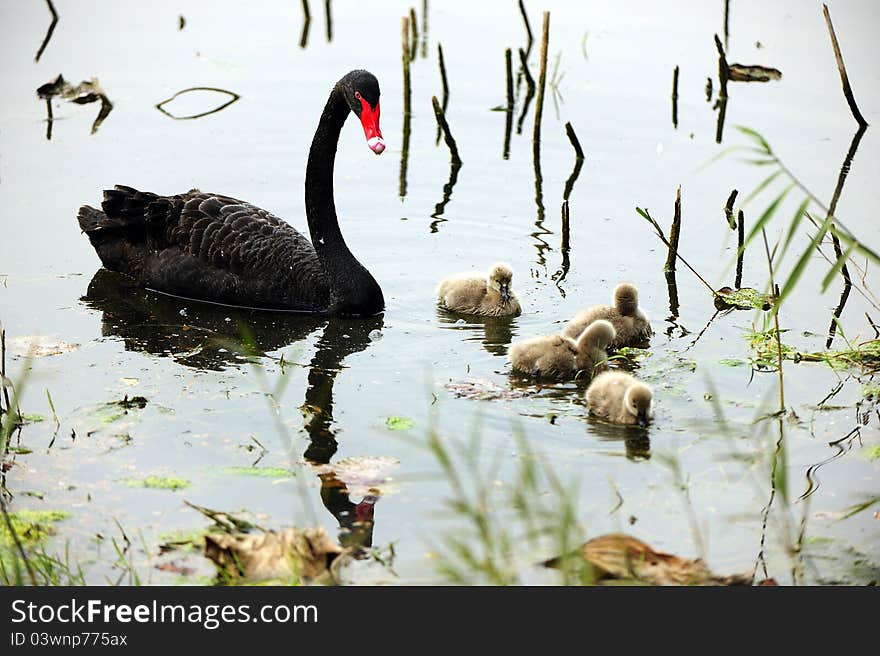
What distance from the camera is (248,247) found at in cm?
807

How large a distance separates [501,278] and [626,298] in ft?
2.62

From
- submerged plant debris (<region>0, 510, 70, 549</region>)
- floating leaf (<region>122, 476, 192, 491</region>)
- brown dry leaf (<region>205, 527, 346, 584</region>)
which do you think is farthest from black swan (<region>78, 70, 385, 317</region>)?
brown dry leaf (<region>205, 527, 346, 584</region>)

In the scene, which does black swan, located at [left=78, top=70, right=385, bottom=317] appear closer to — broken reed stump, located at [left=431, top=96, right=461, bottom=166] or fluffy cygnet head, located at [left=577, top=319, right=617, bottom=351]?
fluffy cygnet head, located at [left=577, top=319, right=617, bottom=351]

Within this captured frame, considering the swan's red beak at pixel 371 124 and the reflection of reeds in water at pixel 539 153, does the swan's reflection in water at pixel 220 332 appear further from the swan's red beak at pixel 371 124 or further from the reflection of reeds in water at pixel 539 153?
the reflection of reeds in water at pixel 539 153

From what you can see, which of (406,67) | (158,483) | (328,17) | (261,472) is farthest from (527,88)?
(158,483)

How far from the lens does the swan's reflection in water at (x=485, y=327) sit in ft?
24.6

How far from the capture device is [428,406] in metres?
6.47

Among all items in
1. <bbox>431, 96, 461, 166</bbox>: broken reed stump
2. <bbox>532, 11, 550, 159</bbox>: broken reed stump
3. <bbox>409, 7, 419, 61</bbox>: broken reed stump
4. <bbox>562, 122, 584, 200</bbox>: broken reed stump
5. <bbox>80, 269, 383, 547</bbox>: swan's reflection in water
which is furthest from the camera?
<bbox>409, 7, 419, 61</bbox>: broken reed stump

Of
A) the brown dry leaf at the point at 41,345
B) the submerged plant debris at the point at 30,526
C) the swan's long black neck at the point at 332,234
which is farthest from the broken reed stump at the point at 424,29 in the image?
the submerged plant debris at the point at 30,526

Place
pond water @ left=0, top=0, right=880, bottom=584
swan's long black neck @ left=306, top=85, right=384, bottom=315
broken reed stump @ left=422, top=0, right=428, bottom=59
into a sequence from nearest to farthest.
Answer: pond water @ left=0, top=0, right=880, bottom=584, swan's long black neck @ left=306, top=85, right=384, bottom=315, broken reed stump @ left=422, top=0, right=428, bottom=59

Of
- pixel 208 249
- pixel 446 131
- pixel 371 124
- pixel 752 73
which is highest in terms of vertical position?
pixel 371 124

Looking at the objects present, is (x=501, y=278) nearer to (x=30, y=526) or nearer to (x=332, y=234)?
(x=332, y=234)

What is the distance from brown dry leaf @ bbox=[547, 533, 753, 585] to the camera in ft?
15.4

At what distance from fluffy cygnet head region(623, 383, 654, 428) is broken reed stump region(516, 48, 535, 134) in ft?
19.7
